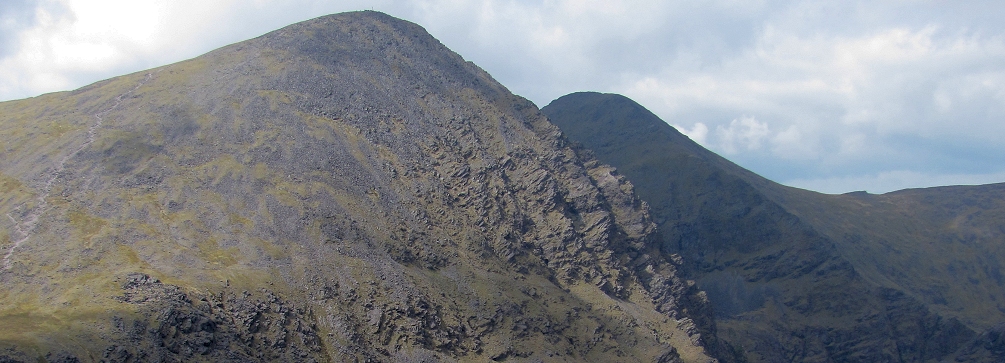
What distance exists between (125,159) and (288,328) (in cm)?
5962

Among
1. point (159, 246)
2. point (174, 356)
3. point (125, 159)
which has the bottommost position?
point (174, 356)

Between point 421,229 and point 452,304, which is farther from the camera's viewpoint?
point 421,229

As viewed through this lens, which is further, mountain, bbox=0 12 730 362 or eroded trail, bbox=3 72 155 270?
eroded trail, bbox=3 72 155 270

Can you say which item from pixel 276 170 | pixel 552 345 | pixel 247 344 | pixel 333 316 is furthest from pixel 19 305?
pixel 552 345

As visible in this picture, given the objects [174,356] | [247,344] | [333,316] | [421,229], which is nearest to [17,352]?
[174,356]

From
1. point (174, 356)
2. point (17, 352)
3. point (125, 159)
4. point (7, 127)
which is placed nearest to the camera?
point (17, 352)

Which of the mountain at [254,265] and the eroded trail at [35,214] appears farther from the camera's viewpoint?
the eroded trail at [35,214]

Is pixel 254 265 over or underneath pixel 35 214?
underneath

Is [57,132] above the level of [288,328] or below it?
above

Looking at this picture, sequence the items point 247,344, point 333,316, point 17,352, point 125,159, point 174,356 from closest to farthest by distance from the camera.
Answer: point 17,352 < point 174,356 < point 247,344 < point 333,316 < point 125,159

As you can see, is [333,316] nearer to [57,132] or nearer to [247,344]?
[247,344]

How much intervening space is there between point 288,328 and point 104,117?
80227 millimetres

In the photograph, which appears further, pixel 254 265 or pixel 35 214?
pixel 35 214

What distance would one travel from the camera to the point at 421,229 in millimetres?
188625
